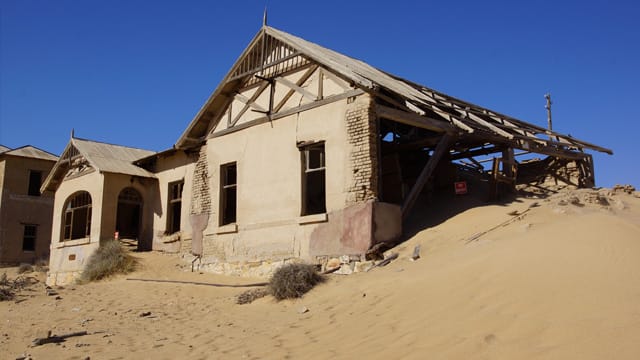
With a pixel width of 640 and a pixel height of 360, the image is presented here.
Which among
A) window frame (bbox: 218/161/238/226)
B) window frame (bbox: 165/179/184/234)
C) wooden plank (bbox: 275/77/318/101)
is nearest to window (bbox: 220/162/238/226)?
window frame (bbox: 218/161/238/226)

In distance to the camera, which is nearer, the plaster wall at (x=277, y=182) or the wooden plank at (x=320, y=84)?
the plaster wall at (x=277, y=182)

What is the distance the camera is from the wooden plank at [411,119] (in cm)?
1261

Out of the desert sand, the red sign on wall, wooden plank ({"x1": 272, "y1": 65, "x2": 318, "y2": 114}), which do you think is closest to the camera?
the desert sand

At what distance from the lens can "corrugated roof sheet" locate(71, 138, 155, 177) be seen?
752 inches

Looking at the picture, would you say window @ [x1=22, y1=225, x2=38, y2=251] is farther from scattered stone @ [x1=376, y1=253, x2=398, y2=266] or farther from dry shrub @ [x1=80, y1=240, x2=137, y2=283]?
scattered stone @ [x1=376, y1=253, x2=398, y2=266]

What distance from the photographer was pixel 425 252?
34.8ft

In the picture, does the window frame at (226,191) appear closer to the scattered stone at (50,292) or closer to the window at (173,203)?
the window at (173,203)

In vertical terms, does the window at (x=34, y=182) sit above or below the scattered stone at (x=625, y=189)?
above

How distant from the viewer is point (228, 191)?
17.0 metres

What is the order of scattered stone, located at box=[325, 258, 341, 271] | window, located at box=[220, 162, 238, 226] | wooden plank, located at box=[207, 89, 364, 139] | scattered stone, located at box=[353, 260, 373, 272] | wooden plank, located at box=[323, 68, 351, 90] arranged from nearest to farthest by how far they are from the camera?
scattered stone, located at box=[353, 260, 373, 272]
scattered stone, located at box=[325, 258, 341, 271]
wooden plank, located at box=[207, 89, 364, 139]
wooden plank, located at box=[323, 68, 351, 90]
window, located at box=[220, 162, 238, 226]

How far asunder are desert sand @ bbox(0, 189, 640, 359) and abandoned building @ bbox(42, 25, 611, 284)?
175 centimetres

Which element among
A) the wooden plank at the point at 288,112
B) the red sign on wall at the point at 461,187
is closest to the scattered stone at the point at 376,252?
the wooden plank at the point at 288,112

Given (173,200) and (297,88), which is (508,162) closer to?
(297,88)

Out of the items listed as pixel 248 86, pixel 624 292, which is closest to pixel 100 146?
pixel 248 86
